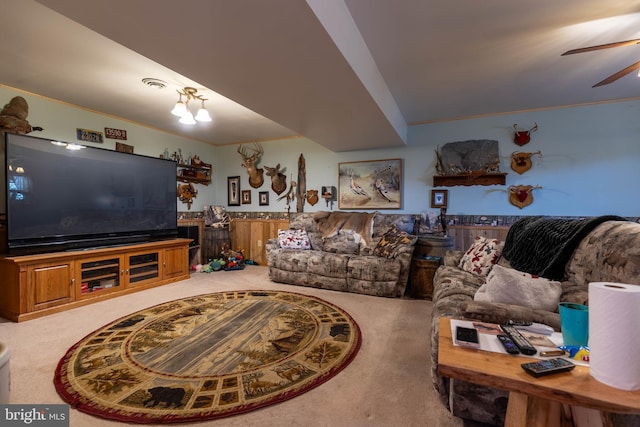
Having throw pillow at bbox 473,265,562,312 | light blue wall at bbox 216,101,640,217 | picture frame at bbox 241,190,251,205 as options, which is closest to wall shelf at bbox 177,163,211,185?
picture frame at bbox 241,190,251,205

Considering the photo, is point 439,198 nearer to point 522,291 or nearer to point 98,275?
point 522,291

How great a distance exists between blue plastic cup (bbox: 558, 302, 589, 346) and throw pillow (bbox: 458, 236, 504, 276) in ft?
5.75

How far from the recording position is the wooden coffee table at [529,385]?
0.70 metres

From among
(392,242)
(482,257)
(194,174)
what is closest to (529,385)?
(482,257)

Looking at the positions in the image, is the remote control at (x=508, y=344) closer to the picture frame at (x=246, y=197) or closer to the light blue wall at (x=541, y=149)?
the light blue wall at (x=541, y=149)

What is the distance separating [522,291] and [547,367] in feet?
2.84

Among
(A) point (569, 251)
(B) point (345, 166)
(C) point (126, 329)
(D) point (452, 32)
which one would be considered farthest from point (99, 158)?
(A) point (569, 251)

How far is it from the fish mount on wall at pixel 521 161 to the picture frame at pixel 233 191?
4.72 metres

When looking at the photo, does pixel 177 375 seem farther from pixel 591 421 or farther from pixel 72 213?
pixel 72 213

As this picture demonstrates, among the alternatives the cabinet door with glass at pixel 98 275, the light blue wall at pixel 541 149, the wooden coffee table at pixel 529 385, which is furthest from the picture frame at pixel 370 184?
the wooden coffee table at pixel 529 385

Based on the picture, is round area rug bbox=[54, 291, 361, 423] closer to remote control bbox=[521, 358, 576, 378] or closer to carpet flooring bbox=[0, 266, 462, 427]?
carpet flooring bbox=[0, 266, 462, 427]

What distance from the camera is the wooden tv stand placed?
260 cm

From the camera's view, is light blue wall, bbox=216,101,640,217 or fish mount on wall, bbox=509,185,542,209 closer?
light blue wall, bbox=216,101,640,217

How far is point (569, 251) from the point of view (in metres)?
1.85
